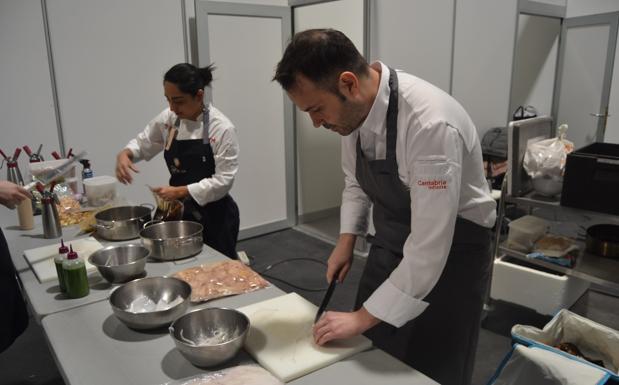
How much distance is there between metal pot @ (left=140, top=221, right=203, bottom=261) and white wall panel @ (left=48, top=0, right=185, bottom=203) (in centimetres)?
175

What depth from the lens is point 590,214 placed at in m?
2.16

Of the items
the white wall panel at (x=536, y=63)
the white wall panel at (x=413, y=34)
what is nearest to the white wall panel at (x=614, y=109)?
the white wall panel at (x=536, y=63)

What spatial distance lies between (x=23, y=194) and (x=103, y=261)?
1.45 feet

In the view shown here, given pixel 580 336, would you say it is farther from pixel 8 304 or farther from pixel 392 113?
pixel 8 304

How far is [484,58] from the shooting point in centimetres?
370

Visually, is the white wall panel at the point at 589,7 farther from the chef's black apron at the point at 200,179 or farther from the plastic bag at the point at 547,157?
the chef's black apron at the point at 200,179

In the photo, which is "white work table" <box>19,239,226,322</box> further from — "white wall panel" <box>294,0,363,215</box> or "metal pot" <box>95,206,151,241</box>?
"white wall panel" <box>294,0,363,215</box>

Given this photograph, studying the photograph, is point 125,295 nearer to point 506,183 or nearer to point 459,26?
point 506,183

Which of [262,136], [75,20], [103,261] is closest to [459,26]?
[262,136]

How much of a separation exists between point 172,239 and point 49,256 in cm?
48

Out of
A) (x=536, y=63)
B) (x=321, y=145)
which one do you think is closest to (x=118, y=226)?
(x=321, y=145)

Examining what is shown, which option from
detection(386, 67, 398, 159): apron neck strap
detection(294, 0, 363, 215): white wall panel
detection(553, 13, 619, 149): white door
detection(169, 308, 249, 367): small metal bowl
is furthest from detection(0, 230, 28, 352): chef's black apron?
detection(553, 13, 619, 149): white door

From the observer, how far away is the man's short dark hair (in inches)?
40.8

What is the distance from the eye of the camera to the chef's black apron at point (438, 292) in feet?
4.24
